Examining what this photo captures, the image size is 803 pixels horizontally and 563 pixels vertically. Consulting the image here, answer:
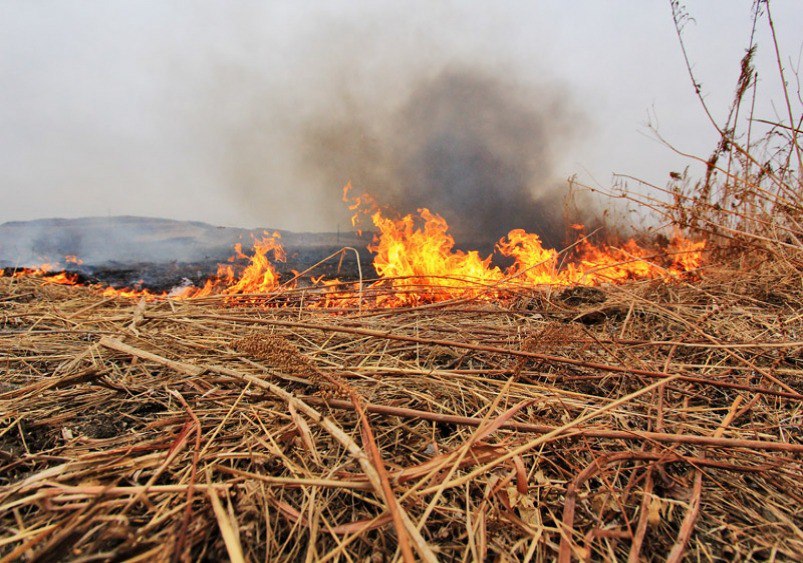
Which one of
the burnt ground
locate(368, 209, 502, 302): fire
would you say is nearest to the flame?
the burnt ground

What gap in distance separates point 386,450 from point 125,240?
31.3 ft

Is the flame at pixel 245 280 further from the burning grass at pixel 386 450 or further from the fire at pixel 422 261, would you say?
the burning grass at pixel 386 450

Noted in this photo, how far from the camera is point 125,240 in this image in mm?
8508

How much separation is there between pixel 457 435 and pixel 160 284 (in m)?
5.98

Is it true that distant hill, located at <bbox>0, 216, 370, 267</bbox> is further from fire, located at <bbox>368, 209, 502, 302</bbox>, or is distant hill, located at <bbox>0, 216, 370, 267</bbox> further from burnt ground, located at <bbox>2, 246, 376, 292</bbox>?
fire, located at <bbox>368, 209, 502, 302</bbox>

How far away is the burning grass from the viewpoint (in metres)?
0.83

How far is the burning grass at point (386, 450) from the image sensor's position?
0.83 m

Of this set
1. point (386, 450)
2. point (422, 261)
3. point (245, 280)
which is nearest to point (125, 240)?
point (245, 280)

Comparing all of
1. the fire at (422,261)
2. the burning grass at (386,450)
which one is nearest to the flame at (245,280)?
the fire at (422,261)

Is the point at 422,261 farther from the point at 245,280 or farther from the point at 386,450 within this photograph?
the point at 386,450

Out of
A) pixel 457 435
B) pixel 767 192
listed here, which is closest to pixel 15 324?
pixel 457 435

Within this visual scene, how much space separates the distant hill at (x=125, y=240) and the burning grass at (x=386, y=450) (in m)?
6.66

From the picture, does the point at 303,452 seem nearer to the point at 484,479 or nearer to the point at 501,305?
the point at 484,479

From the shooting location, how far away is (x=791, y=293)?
248 centimetres
